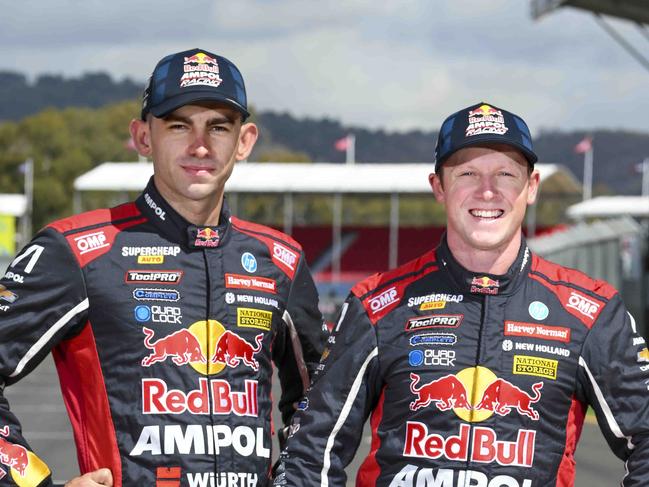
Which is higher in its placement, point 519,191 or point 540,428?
point 519,191

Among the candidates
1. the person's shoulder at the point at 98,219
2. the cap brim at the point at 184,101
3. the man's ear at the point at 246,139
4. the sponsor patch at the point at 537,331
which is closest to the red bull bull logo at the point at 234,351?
the person's shoulder at the point at 98,219

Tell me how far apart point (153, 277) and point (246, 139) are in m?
0.59

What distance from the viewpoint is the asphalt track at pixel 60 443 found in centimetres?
1291

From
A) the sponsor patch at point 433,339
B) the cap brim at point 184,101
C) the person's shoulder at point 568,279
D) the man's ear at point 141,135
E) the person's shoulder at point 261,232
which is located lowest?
the sponsor patch at point 433,339

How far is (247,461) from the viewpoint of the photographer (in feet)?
11.9

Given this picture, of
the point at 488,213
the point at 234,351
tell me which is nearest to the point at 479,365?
the point at 488,213

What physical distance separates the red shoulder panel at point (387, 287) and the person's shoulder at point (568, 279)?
316mm

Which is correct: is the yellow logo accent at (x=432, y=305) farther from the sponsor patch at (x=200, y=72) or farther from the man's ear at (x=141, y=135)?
the man's ear at (x=141, y=135)

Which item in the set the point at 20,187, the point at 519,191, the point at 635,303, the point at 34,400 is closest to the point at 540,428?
the point at 519,191

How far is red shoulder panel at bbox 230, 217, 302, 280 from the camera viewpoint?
13.0 feet

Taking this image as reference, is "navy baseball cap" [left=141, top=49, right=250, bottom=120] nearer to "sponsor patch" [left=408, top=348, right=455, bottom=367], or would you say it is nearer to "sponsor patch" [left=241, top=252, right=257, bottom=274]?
"sponsor patch" [left=241, top=252, right=257, bottom=274]

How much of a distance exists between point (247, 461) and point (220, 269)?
628 millimetres

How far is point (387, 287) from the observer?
11.6 feet

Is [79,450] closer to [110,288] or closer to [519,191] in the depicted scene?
[110,288]
